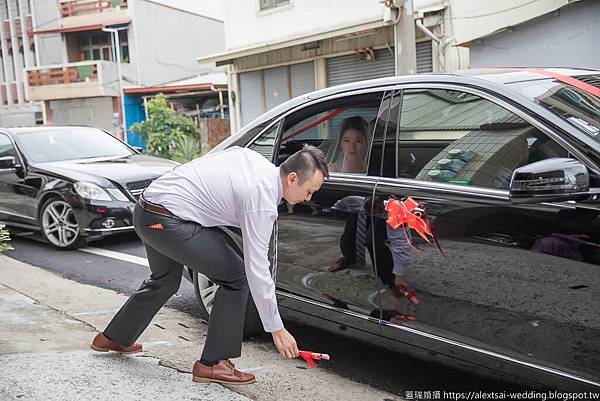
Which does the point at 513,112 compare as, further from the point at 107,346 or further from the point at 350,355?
the point at 107,346

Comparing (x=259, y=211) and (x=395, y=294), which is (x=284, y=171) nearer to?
(x=259, y=211)

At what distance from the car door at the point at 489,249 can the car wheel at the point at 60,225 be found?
506cm

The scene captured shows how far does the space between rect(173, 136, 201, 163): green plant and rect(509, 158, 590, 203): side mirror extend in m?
14.8

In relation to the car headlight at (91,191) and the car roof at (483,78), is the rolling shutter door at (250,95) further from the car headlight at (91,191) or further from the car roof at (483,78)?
the car roof at (483,78)

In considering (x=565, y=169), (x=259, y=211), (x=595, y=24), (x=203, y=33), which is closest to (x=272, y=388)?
(x=259, y=211)

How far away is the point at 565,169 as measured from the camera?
2.47 metres

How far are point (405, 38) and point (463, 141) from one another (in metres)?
6.16

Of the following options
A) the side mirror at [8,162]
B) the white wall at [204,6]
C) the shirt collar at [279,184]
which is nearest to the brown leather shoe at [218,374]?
the shirt collar at [279,184]

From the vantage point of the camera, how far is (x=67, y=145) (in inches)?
325

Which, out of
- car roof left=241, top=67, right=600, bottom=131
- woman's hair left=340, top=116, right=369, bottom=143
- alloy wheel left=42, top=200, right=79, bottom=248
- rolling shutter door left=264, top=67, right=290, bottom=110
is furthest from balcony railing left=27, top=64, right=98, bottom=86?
car roof left=241, top=67, right=600, bottom=131

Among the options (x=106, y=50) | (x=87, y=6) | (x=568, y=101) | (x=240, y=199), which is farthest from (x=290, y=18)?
(x=106, y=50)

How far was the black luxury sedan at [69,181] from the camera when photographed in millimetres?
7184

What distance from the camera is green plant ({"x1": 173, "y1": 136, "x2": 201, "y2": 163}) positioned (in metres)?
17.4

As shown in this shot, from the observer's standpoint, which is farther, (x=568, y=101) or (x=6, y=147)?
(x=6, y=147)
